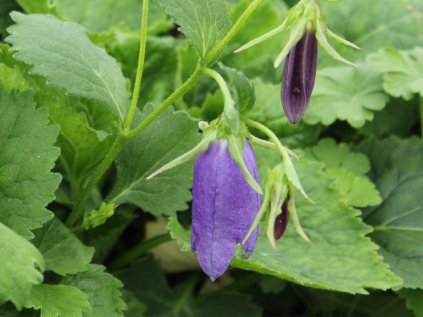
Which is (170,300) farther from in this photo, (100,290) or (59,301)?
(59,301)

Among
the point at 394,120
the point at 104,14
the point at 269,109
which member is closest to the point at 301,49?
the point at 269,109

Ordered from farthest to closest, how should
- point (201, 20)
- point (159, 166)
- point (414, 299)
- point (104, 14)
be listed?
point (104, 14) < point (414, 299) < point (159, 166) < point (201, 20)

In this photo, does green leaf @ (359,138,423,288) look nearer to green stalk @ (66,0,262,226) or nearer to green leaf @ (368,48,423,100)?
green leaf @ (368,48,423,100)

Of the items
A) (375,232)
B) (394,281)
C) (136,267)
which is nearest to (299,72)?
(394,281)

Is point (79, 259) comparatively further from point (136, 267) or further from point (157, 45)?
point (157, 45)

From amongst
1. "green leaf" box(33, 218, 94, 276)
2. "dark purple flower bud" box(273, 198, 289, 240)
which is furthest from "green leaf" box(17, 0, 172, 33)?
"dark purple flower bud" box(273, 198, 289, 240)

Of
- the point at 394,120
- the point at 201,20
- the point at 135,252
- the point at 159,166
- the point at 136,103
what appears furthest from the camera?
the point at 394,120
